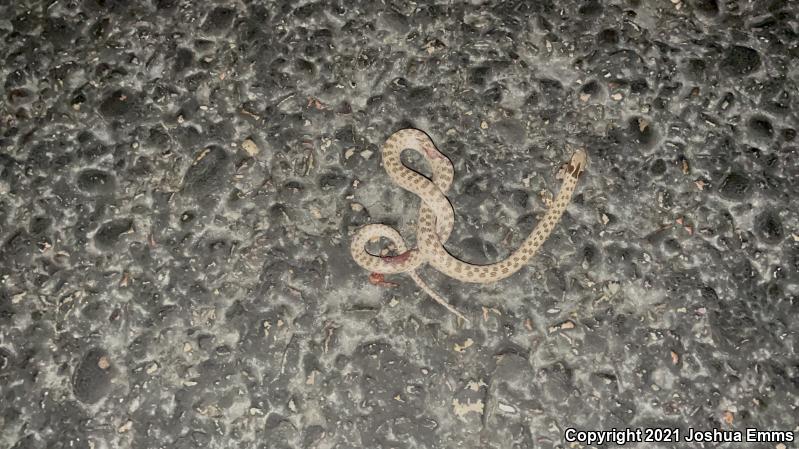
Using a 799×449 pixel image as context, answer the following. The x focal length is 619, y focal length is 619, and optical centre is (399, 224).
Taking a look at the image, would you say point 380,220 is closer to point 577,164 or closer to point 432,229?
point 432,229

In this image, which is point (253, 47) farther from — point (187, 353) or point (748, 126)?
point (748, 126)

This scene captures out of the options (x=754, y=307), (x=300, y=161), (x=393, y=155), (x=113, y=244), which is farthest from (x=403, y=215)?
(x=754, y=307)

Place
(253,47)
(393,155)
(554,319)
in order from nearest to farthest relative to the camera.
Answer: (554,319), (393,155), (253,47)

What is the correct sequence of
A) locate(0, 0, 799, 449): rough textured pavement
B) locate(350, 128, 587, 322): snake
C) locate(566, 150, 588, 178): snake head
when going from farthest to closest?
1. locate(566, 150, 588, 178): snake head
2. locate(350, 128, 587, 322): snake
3. locate(0, 0, 799, 449): rough textured pavement

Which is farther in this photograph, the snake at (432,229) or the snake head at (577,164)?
the snake head at (577,164)

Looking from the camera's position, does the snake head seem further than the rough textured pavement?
Yes

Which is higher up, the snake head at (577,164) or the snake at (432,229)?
the snake head at (577,164)
